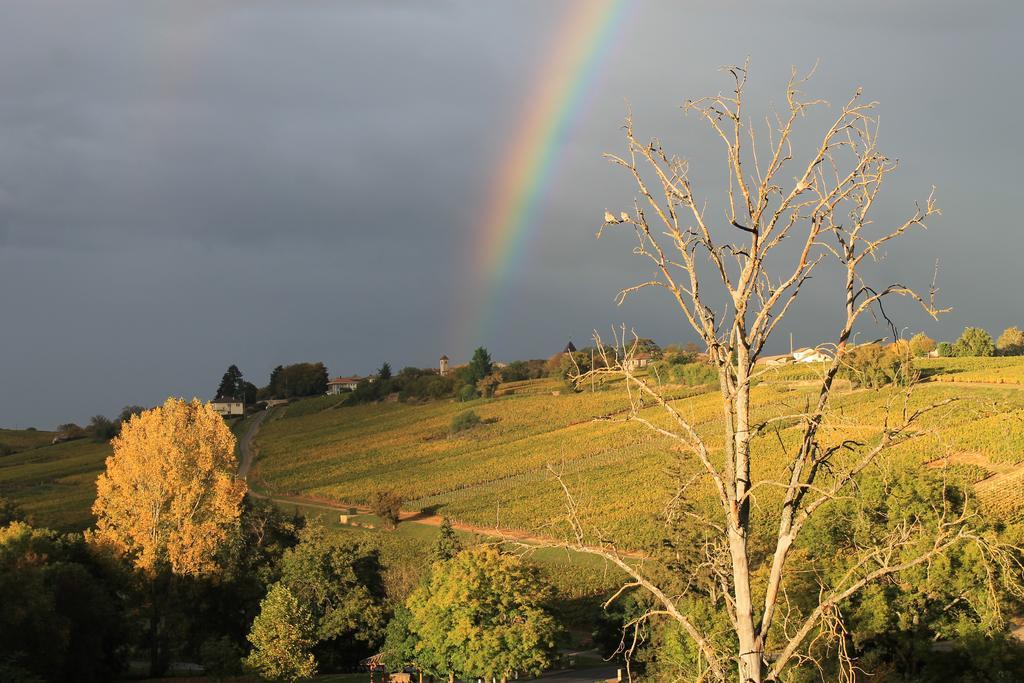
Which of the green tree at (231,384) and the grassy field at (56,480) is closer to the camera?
the grassy field at (56,480)

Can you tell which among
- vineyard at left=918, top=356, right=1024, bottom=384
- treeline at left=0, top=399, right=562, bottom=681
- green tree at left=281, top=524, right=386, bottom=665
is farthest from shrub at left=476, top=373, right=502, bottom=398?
green tree at left=281, top=524, right=386, bottom=665

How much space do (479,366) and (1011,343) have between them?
232ft

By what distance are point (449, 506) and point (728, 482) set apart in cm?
7291

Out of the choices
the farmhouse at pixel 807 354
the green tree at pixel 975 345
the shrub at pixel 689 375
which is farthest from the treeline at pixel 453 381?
the farmhouse at pixel 807 354

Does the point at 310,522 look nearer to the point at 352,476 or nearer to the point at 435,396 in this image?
the point at 352,476

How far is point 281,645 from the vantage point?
3669cm

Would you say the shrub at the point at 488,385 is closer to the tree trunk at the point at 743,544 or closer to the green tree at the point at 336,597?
the green tree at the point at 336,597

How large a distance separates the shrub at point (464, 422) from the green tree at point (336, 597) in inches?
2391

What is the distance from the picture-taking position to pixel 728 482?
19.2 ft

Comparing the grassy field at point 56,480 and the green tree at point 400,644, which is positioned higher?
the grassy field at point 56,480

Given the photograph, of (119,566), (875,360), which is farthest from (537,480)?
(119,566)

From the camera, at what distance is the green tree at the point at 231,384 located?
169375mm

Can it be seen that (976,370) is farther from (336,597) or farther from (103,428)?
(103,428)

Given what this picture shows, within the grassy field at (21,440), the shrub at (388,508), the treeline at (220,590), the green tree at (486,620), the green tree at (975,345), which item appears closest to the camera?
the green tree at (486,620)
